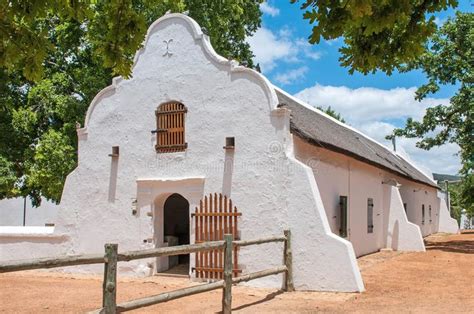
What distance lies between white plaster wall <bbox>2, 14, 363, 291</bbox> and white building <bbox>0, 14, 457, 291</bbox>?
25 mm

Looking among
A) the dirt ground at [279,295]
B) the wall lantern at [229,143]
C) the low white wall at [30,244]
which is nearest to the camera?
the dirt ground at [279,295]

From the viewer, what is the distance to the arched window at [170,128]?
12.7m

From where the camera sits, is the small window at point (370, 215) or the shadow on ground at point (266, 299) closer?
the shadow on ground at point (266, 299)

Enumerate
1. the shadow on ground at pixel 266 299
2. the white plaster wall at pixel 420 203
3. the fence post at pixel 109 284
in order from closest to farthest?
the fence post at pixel 109 284 → the shadow on ground at pixel 266 299 → the white plaster wall at pixel 420 203

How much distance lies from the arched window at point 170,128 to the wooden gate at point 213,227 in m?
1.59

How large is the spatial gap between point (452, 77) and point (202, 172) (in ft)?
38.8

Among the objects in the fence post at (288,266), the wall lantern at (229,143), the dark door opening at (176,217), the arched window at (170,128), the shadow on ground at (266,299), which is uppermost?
the arched window at (170,128)

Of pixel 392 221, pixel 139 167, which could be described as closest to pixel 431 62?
pixel 392 221

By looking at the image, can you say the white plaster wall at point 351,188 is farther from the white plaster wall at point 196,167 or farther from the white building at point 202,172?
the white plaster wall at point 196,167

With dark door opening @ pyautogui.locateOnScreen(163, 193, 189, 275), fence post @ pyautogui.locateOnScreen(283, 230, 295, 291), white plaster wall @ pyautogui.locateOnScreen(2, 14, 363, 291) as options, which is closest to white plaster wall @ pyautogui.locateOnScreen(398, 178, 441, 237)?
dark door opening @ pyautogui.locateOnScreen(163, 193, 189, 275)

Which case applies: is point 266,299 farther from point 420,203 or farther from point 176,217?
point 420,203

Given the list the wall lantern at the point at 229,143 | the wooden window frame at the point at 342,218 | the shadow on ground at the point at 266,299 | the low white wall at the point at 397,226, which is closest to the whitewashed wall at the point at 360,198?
the low white wall at the point at 397,226

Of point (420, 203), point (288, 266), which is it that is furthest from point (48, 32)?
point (420, 203)

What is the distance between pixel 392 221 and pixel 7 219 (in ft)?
71.3
